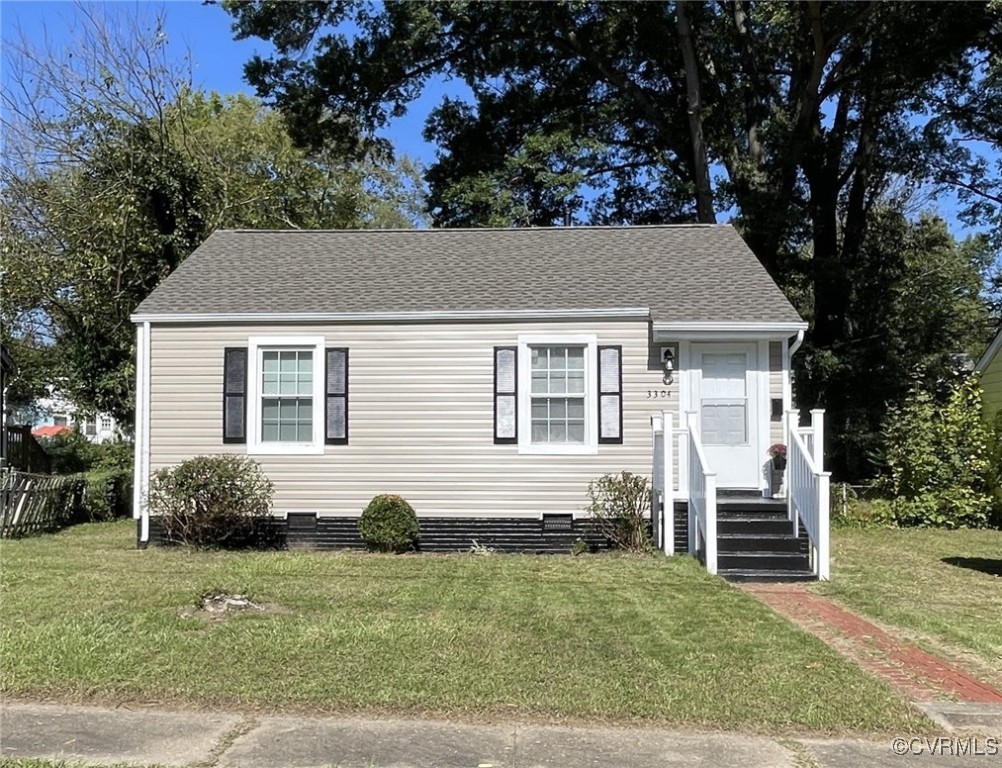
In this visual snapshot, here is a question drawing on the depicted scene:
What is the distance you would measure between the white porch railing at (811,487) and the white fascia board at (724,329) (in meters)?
1.04

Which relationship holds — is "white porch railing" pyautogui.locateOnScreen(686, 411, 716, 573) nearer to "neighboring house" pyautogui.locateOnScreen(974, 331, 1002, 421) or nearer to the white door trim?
the white door trim

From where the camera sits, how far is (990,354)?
16000mm

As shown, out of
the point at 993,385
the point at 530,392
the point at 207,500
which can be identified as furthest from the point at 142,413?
the point at 993,385

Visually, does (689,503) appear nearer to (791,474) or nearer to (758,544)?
(758,544)

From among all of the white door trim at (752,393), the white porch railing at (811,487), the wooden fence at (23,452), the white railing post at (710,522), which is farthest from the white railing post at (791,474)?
the wooden fence at (23,452)

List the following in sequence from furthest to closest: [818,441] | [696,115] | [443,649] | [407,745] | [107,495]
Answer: [696,115] < [107,495] < [818,441] < [443,649] < [407,745]

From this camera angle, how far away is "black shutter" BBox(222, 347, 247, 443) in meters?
11.1

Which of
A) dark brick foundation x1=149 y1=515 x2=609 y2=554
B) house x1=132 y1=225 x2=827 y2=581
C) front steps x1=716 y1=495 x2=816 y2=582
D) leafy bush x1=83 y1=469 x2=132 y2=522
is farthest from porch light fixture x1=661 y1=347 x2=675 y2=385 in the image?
leafy bush x1=83 y1=469 x2=132 y2=522

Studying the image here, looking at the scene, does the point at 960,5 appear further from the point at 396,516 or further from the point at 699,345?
the point at 396,516

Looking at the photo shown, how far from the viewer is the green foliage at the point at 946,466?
14.1 m

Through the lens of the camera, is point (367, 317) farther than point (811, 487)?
Yes

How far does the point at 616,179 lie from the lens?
22.4m

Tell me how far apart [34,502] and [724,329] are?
10048 mm

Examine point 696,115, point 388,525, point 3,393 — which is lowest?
point 388,525
